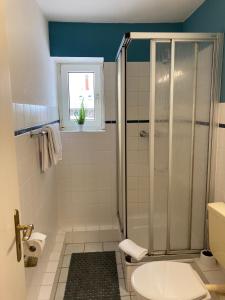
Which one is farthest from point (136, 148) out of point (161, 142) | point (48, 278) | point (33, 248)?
point (33, 248)

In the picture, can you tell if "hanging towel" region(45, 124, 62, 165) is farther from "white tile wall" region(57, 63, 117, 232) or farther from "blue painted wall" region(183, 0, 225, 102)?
"blue painted wall" region(183, 0, 225, 102)

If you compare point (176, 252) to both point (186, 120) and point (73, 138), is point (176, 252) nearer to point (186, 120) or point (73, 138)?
point (186, 120)

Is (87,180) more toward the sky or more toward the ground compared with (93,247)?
more toward the sky

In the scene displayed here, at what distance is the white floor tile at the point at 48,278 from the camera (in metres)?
2.02

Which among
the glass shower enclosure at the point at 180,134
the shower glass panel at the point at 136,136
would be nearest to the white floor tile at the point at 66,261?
the shower glass panel at the point at 136,136

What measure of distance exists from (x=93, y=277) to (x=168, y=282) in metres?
0.96

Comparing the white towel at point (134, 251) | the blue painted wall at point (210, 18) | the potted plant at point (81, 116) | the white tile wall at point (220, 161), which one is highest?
the blue painted wall at point (210, 18)

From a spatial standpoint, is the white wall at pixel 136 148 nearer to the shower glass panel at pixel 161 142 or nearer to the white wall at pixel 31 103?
the shower glass panel at pixel 161 142

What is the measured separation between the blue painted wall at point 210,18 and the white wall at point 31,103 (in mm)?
1432

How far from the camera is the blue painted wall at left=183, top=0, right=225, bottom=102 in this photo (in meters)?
1.88

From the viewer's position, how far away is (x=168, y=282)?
163 centimetres

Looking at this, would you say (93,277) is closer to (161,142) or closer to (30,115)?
(161,142)

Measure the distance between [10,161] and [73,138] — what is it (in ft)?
6.22

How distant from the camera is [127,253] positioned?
2.02 metres
